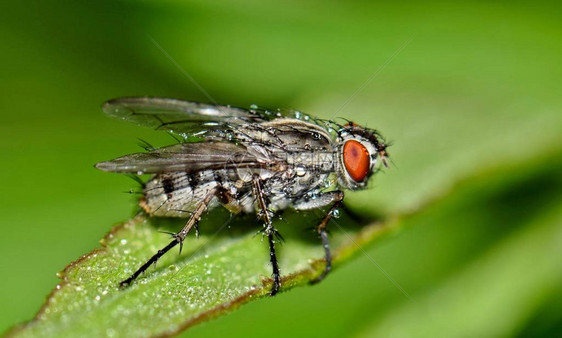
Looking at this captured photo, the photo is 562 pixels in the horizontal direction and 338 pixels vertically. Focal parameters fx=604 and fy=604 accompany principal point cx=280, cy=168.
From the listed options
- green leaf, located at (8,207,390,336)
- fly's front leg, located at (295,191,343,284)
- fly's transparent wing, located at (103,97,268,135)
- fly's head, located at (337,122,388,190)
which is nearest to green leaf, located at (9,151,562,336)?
green leaf, located at (8,207,390,336)

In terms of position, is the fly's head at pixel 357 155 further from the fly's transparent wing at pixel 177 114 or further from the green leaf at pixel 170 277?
the fly's transparent wing at pixel 177 114

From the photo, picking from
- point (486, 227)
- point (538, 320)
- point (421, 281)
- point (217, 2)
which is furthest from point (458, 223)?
point (217, 2)

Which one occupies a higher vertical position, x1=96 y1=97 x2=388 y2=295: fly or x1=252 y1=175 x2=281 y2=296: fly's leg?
x1=96 y1=97 x2=388 y2=295: fly

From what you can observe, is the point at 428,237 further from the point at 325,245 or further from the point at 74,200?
the point at 74,200

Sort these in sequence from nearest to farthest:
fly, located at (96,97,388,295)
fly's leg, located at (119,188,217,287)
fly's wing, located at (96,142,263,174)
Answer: fly's leg, located at (119,188,217,287) → fly's wing, located at (96,142,263,174) → fly, located at (96,97,388,295)

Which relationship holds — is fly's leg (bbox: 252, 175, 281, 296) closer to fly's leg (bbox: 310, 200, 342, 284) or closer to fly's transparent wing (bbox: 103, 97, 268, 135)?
fly's leg (bbox: 310, 200, 342, 284)

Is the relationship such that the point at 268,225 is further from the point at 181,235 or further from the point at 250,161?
the point at 181,235
